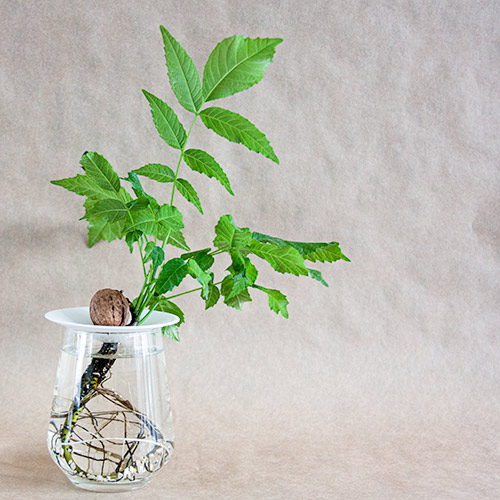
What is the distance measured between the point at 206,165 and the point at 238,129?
8 cm

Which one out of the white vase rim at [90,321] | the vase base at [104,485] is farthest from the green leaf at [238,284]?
the vase base at [104,485]

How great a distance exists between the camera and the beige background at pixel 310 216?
1.32 metres

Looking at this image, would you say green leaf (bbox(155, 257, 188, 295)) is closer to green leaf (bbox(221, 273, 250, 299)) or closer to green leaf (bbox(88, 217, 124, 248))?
green leaf (bbox(221, 273, 250, 299))

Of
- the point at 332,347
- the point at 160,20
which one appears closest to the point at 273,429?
the point at 332,347

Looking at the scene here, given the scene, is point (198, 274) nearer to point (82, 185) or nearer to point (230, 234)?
point (230, 234)

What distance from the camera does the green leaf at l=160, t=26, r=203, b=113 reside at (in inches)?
36.4

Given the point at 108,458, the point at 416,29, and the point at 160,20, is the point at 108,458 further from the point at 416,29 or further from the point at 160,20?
the point at 416,29

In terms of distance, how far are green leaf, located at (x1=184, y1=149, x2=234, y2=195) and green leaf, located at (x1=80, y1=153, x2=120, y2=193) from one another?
0.41ft

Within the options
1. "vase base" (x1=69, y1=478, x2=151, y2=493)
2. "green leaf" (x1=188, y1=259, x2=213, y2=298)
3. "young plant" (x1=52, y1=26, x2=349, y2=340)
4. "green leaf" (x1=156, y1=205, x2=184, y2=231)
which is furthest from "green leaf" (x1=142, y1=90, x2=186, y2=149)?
"vase base" (x1=69, y1=478, x2=151, y2=493)

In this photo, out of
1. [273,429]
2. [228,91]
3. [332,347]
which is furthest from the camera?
[332,347]

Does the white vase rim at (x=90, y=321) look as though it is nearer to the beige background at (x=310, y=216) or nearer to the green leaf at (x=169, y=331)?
the green leaf at (x=169, y=331)

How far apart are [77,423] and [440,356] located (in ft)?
2.88

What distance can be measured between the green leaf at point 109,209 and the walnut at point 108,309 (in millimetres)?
109

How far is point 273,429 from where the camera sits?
4.32 feet
